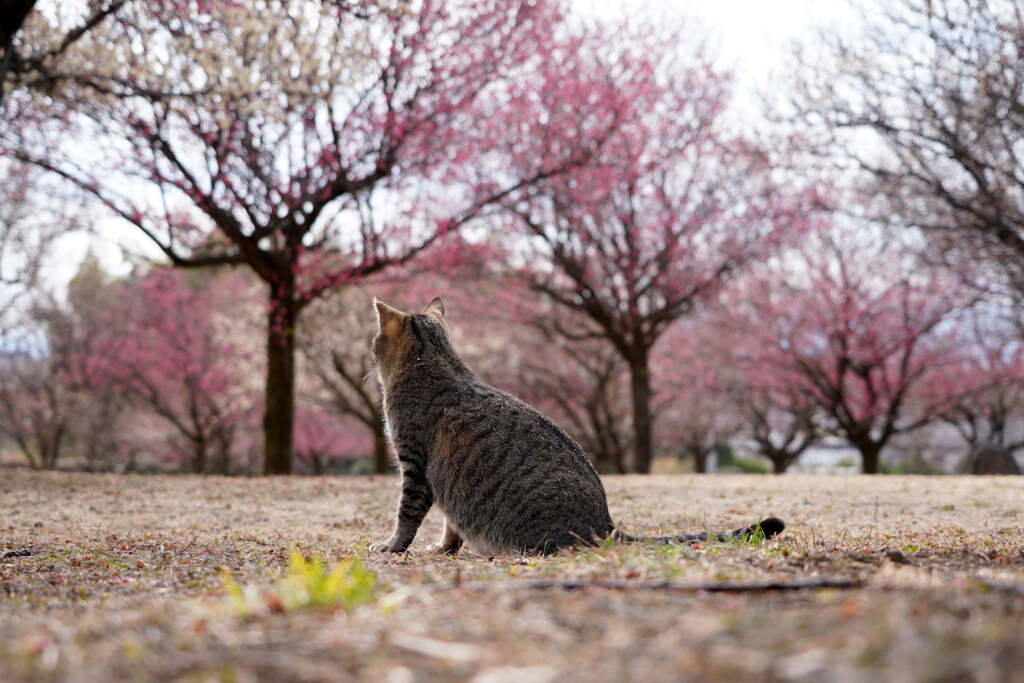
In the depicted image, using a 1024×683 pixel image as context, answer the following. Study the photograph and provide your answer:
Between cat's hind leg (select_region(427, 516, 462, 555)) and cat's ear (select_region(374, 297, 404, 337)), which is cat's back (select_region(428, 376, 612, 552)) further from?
cat's ear (select_region(374, 297, 404, 337))

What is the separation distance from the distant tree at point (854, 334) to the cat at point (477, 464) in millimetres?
14679

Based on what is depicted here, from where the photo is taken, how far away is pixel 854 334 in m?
17.9

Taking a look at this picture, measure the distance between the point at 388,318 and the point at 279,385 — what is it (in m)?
7.15

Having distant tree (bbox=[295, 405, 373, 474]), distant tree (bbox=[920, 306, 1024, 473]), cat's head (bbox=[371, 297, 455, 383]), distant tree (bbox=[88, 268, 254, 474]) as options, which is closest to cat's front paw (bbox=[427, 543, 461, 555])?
cat's head (bbox=[371, 297, 455, 383])

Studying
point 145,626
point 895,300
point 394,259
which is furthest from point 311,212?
point 895,300

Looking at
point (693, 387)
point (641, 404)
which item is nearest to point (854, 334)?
point (693, 387)

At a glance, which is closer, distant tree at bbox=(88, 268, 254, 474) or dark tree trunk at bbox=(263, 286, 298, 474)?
dark tree trunk at bbox=(263, 286, 298, 474)

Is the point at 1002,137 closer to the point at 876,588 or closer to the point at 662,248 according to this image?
the point at 662,248

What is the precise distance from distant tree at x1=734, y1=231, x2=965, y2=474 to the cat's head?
14.5m

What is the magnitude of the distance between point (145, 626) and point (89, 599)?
4.82 feet

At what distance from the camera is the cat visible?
4.03m

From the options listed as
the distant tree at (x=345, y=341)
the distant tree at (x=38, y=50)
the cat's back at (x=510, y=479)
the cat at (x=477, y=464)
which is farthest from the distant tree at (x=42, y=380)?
the cat's back at (x=510, y=479)

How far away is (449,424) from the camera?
4.49m

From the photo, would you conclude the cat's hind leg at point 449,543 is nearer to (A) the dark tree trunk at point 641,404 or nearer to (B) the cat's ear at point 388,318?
(B) the cat's ear at point 388,318
